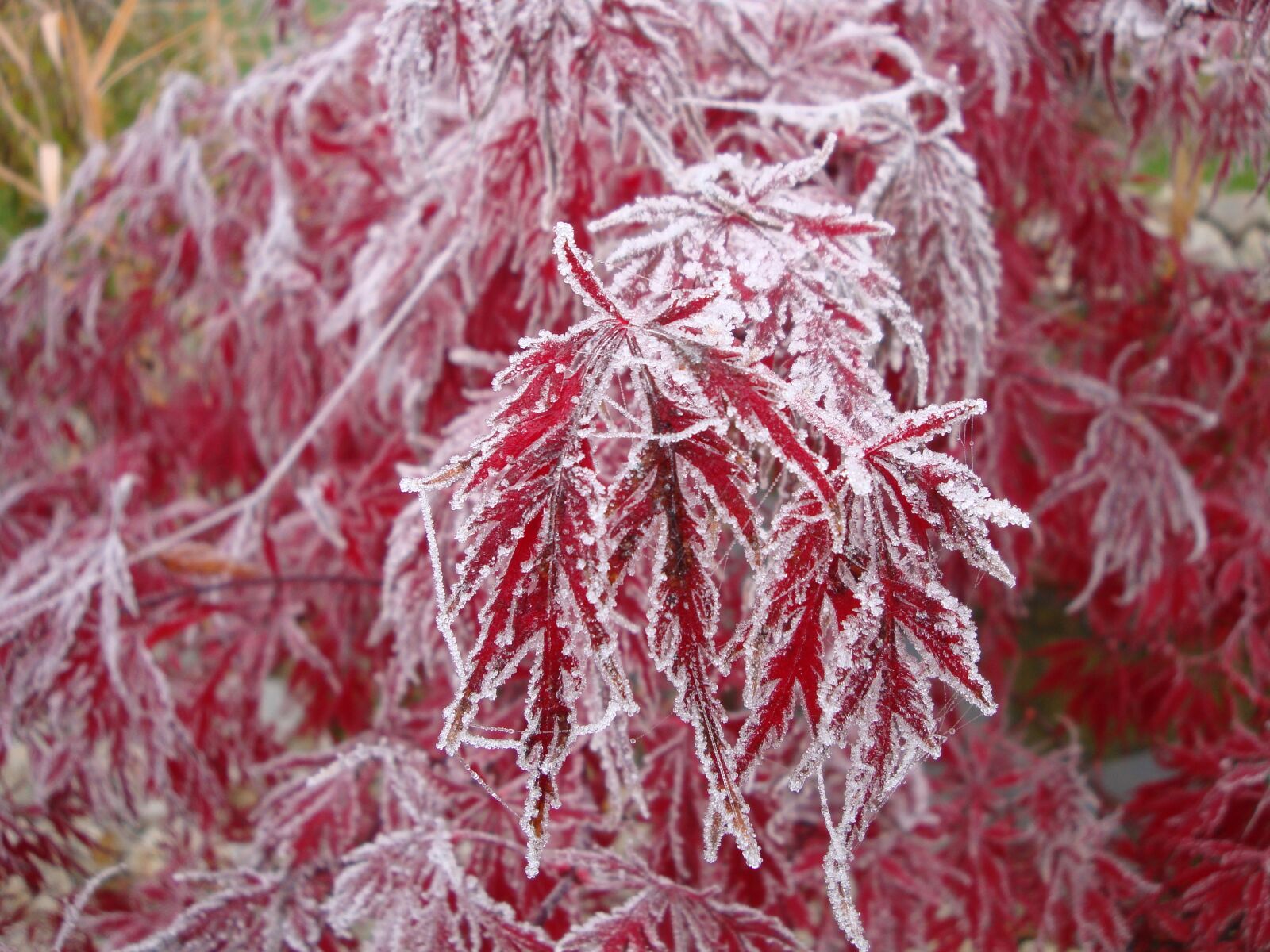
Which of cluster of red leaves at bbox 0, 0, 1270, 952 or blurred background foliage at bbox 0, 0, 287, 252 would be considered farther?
blurred background foliage at bbox 0, 0, 287, 252

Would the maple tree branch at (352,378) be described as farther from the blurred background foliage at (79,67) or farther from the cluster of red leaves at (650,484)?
the blurred background foliage at (79,67)

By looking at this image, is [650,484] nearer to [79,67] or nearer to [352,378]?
[352,378]

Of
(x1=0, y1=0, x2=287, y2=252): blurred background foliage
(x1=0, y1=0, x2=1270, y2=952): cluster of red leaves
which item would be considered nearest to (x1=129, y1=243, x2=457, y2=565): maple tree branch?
(x1=0, y1=0, x2=1270, y2=952): cluster of red leaves

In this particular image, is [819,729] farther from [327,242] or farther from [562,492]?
[327,242]

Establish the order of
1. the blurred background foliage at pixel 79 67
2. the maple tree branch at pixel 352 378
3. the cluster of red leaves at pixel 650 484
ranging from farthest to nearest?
the blurred background foliage at pixel 79 67, the maple tree branch at pixel 352 378, the cluster of red leaves at pixel 650 484

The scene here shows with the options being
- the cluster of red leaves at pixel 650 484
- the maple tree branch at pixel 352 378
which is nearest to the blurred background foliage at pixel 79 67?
the cluster of red leaves at pixel 650 484

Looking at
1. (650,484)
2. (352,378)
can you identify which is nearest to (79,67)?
(352,378)

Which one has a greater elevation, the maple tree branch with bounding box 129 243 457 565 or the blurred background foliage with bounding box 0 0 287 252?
the blurred background foliage with bounding box 0 0 287 252

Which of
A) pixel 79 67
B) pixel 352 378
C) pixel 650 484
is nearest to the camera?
pixel 650 484

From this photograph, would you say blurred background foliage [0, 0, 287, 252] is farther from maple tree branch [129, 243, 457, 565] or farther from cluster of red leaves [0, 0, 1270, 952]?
maple tree branch [129, 243, 457, 565]
